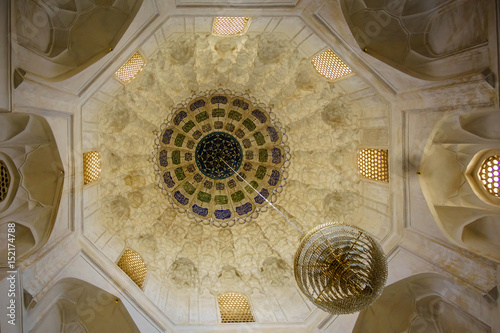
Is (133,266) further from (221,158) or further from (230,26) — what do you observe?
(230,26)

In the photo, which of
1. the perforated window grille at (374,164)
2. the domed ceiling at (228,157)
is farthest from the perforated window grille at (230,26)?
the perforated window grille at (374,164)

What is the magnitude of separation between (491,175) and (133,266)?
7.89m

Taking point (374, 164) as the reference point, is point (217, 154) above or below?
above

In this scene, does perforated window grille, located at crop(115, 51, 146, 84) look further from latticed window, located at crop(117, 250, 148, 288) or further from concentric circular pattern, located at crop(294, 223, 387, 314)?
concentric circular pattern, located at crop(294, 223, 387, 314)

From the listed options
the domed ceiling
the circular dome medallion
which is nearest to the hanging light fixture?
the domed ceiling

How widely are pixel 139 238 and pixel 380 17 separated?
7.56m

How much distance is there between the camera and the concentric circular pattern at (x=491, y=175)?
5.48m

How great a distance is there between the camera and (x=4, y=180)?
591 centimetres

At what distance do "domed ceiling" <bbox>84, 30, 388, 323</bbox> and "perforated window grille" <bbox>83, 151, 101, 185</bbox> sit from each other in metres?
0.16

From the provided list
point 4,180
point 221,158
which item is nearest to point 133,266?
point 4,180

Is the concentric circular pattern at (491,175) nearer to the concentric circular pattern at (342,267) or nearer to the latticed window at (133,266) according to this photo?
the concentric circular pattern at (342,267)

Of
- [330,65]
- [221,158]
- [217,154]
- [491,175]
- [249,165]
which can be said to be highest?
[330,65]

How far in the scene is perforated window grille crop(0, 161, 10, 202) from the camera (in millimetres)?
5859

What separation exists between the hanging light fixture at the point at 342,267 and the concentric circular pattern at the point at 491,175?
261 centimetres
